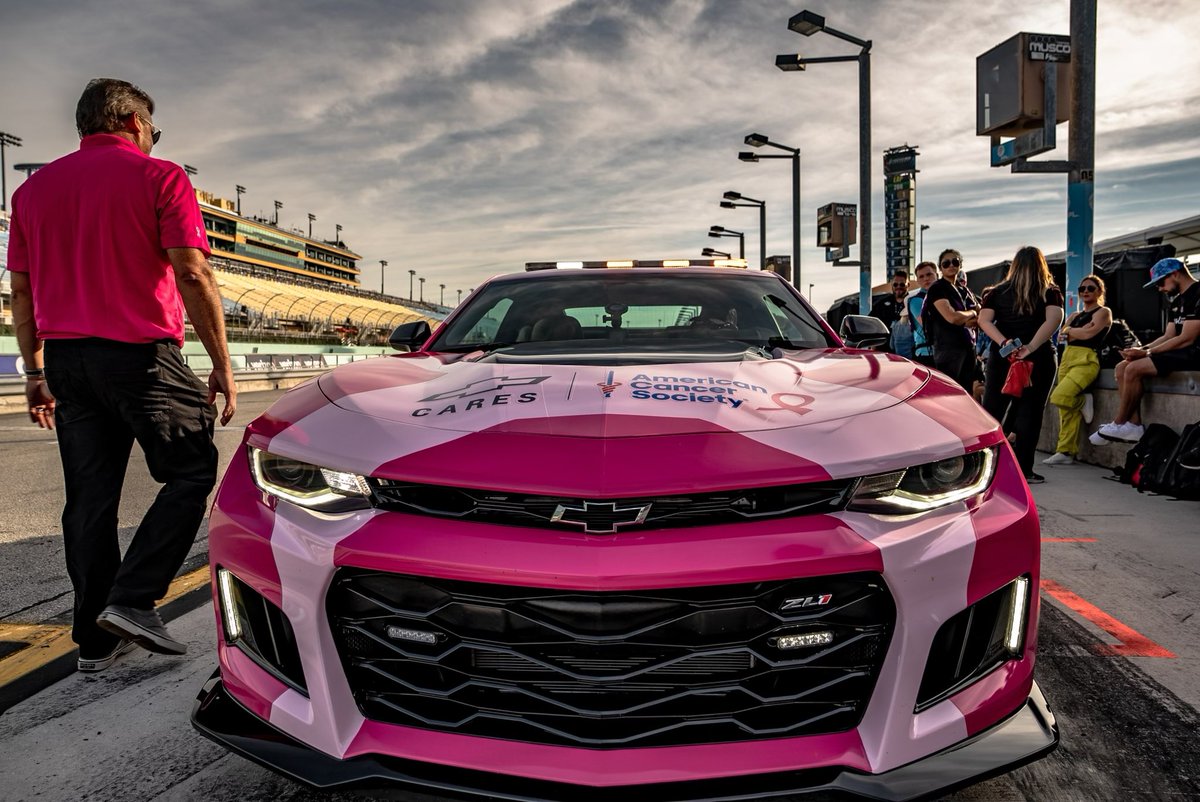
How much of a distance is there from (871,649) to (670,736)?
410 mm

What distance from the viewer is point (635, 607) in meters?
1.52

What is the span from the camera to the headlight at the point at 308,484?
5.53 feet

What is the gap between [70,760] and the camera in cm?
206

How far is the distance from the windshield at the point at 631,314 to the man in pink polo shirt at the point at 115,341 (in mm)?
857

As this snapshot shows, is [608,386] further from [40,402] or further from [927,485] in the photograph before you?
[40,402]

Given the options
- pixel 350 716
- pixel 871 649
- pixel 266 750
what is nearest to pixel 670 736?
pixel 871 649

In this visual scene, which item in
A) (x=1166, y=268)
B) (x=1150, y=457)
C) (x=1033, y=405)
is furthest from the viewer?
(x=1166, y=268)

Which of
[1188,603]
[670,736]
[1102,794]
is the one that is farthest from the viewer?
[1188,603]

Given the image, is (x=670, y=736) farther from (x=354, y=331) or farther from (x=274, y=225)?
(x=274, y=225)

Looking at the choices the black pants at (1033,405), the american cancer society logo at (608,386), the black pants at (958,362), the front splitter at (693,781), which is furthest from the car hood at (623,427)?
the black pants at (958,362)

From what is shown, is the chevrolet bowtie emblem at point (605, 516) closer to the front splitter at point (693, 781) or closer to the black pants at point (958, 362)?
the front splitter at point (693, 781)

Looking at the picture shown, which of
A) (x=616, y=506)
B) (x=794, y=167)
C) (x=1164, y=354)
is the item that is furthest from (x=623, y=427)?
(x=794, y=167)

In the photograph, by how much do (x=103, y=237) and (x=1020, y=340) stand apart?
593cm

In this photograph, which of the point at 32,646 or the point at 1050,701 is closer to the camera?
the point at 1050,701
